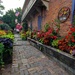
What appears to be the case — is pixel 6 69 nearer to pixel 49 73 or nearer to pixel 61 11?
pixel 49 73

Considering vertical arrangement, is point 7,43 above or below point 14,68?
above

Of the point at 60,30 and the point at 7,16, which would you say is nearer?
the point at 60,30

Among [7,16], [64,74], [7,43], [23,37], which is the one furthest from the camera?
[7,16]

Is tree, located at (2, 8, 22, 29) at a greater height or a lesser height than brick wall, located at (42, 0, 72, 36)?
greater

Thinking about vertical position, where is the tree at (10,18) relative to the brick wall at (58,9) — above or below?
above

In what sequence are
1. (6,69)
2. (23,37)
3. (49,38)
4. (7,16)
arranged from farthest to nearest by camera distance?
(7,16) → (23,37) → (49,38) → (6,69)

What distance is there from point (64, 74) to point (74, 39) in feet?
4.07

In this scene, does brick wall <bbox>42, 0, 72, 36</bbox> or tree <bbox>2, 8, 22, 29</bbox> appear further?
tree <bbox>2, 8, 22, 29</bbox>

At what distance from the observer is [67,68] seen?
357 centimetres

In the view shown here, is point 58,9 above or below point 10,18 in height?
below

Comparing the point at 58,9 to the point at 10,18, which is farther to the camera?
the point at 10,18

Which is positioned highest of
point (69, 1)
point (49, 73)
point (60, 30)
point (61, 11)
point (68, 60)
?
point (69, 1)

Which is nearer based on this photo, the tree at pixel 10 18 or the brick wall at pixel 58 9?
the brick wall at pixel 58 9

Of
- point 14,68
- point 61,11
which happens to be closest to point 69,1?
point 61,11
